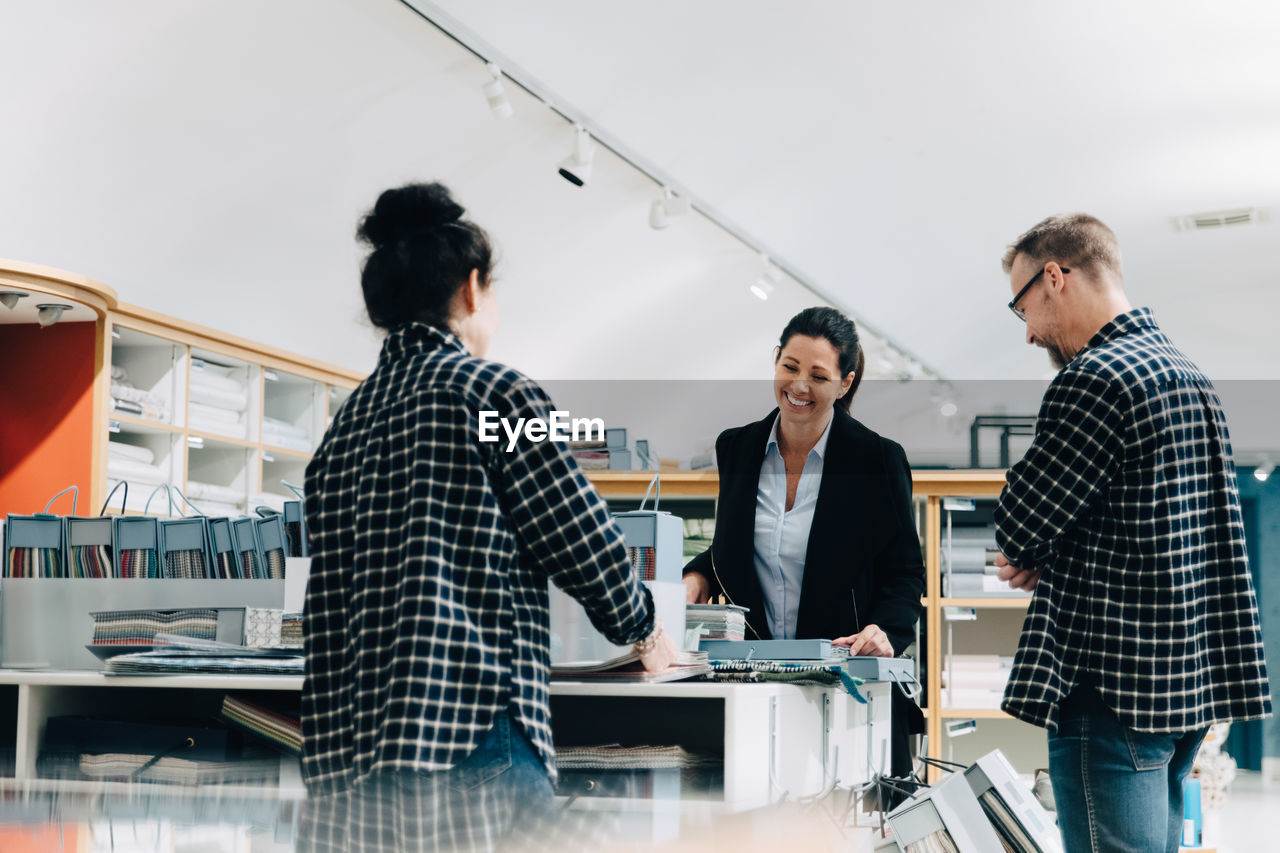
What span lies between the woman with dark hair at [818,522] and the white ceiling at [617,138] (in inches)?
119

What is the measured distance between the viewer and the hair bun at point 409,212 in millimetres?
1400

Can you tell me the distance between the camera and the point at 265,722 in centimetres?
182

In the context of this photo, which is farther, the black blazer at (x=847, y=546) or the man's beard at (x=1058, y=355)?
the black blazer at (x=847, y=546)

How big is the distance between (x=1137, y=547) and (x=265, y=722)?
1.25 metres

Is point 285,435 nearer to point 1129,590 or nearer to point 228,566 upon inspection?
point 228,566

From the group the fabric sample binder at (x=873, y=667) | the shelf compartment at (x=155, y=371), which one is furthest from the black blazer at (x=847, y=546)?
the shelf compartment at (x=155, y=371)

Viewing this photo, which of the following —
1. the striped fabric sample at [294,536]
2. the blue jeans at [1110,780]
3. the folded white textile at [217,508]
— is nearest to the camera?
the blue jeans at [1110,780]

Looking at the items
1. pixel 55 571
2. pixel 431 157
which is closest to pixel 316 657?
pixel 55 571

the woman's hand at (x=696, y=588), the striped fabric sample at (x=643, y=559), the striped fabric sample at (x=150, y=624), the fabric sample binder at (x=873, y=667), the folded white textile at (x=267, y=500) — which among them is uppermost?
the folded white textile at (x=267, y=500)

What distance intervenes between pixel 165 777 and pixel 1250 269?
9.94 metres

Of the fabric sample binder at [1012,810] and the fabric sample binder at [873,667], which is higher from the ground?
the fabric sample binder at [873,667]

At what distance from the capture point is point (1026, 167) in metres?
7.53

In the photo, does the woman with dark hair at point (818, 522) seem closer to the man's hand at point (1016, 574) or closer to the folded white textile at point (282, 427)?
the man's hand at point (1016, 574)

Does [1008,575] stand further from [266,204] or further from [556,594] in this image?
[266,204]
